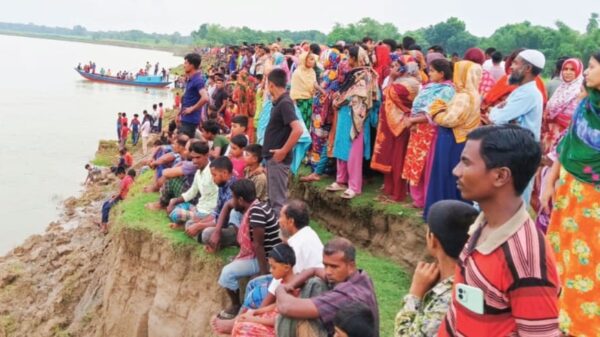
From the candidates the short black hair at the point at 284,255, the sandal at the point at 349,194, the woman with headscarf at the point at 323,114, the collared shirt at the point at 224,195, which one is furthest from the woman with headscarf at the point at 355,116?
the short black hair at the point at 284,255

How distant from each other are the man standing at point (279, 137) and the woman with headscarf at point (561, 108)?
2.23 metres

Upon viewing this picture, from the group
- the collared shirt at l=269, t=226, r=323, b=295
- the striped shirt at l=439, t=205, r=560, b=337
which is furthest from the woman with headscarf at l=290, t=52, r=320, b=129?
the striped shirt at l=439, t=205, r=560, b=337

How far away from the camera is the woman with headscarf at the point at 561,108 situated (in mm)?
5070

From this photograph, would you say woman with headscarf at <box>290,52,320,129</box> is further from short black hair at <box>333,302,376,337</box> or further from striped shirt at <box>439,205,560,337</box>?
striped shirt at <box>439,205,560,337</box>

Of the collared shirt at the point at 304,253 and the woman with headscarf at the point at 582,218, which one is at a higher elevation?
the woman with headscarf at the point at 582,218

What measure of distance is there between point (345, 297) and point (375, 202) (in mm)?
3227

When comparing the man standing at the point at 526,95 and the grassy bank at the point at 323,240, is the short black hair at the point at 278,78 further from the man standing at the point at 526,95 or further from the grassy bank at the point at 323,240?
the man standing at the point at 526,95

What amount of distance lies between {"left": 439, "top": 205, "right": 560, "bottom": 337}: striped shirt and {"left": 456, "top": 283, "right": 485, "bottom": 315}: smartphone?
0.01m

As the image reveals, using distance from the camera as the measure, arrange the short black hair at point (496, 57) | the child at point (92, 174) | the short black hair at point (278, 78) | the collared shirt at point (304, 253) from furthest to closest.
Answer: the child at point (92, 174), the short black hair at point (496, 57), the short black hair at point (278, 78), the collared shirt at point (304, 253)

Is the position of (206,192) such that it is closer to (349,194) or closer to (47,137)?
(349,194)

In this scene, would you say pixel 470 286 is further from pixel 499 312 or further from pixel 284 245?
pixel 284 245

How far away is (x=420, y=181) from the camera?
20.8 feet

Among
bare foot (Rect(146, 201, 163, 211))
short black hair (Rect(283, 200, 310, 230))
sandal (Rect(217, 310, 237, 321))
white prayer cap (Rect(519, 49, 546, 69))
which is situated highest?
white prayer cap (Rect(519, 49, 546, 69))

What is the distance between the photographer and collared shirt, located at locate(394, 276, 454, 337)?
2.33 m
